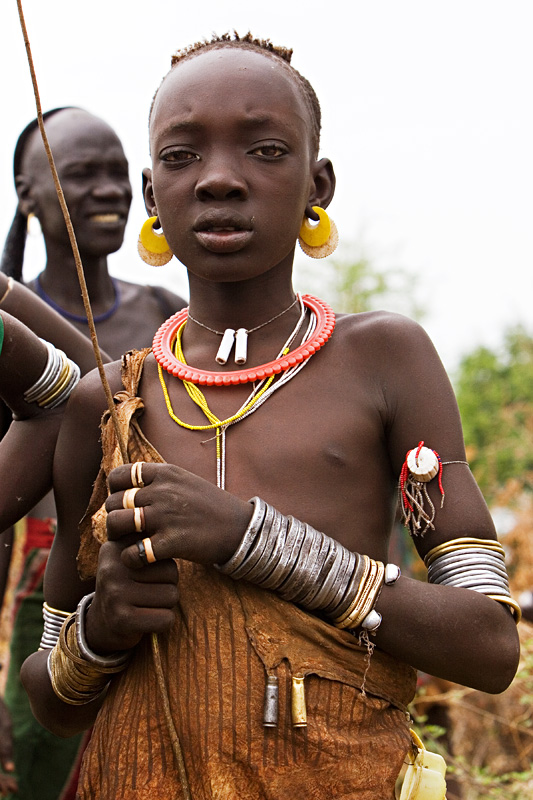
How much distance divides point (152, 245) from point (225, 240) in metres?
0.36

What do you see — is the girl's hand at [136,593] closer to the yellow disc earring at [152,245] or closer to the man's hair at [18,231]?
the yellow disc earring at [152,245]

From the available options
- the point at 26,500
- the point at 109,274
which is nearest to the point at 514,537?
the point at 109,274

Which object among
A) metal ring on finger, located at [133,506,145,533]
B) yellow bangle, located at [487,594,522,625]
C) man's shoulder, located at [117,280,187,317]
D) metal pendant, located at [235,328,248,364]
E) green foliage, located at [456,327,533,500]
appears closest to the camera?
metal ring on finger, located at [133,506,145,533]

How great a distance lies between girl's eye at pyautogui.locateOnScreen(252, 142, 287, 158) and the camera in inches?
86.7

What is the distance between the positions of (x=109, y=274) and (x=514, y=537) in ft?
19.9

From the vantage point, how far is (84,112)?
4691 millimetres

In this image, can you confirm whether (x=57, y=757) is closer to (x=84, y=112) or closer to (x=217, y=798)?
(x=217, y=798)

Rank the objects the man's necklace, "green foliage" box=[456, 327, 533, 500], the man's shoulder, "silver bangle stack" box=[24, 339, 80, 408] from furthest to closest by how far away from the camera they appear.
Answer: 1. "green foliage" box=[456, 327, 533, 500]
2. the man's shoulder
3. the man's necklace
4. "silver bangle stack" box=[24, 339, 80, 408]

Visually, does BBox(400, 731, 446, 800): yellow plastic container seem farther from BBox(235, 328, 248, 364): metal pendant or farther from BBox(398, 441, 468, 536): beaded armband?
BBox(235, 328, 248, 364): metal pendant

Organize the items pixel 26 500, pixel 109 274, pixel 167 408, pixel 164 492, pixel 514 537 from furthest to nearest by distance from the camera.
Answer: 1. pixel 514 537
2. pixel 109 274
3. pixel 26 500
4. pixel 167 408
5. pixel 164 492

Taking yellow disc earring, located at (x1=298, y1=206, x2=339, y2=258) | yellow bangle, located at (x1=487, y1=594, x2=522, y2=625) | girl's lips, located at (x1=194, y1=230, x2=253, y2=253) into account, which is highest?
yellow disc earring, located at (x1=298, y1=206, x2=339, y2=258)

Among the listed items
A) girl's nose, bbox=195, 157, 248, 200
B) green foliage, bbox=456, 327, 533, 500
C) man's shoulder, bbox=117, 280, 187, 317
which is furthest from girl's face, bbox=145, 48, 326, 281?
green foliage, bbox=456, 327, 533, 500

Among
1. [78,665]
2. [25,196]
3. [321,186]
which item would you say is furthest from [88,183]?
[78,665]

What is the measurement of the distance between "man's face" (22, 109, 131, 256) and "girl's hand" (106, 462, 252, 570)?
2.63 m
